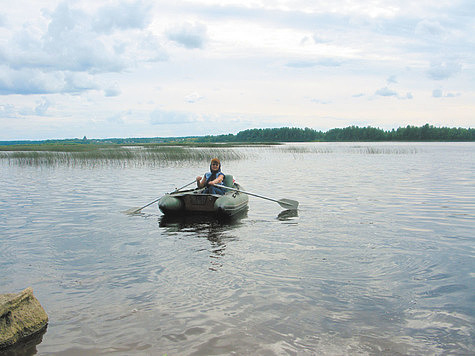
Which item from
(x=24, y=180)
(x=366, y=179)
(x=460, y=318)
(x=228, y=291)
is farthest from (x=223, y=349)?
(x=24, y=180)

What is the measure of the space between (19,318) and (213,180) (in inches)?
306

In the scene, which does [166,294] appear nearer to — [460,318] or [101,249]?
[101,249]

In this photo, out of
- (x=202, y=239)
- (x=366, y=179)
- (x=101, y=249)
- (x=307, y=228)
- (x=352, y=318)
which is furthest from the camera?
(x=366, y=179)

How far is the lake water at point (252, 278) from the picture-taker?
4555 millimetres

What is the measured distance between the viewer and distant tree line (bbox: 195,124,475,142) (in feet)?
402

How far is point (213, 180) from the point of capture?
39.2ft

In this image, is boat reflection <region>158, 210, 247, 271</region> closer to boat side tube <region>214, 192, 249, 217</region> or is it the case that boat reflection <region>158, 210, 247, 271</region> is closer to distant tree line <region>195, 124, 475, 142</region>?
boat side tube <region>214, 192, 249, 217</region>

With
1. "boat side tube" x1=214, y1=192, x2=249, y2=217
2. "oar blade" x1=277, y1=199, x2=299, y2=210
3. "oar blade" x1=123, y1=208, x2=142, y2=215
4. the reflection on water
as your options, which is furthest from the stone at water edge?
"oar blade" x1=277, y1=199, x2=299, y2=210

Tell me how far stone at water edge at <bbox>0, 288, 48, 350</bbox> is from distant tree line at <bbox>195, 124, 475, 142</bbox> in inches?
5109

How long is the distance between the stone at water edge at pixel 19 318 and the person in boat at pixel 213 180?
7337 mm

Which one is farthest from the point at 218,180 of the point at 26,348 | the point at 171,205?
the point at 26,348

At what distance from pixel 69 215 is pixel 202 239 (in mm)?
4804

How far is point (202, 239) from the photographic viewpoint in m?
9.07

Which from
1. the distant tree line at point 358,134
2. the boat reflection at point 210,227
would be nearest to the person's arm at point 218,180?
the boat reflection at point 210,227
